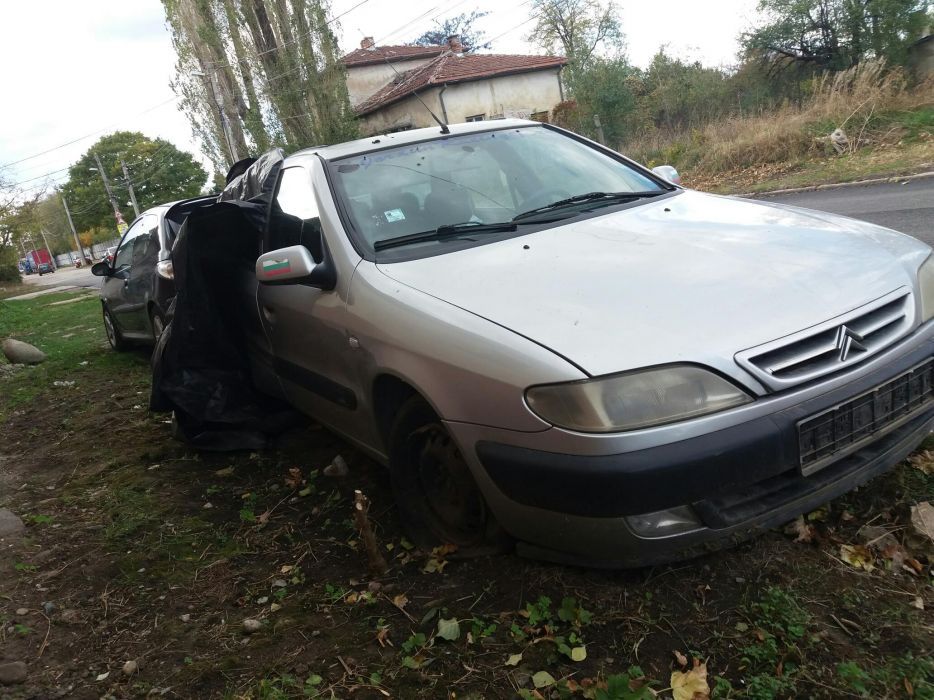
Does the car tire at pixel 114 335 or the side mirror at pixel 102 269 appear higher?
the side mirror at pixel 102 269

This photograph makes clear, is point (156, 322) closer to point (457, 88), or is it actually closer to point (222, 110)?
point (222, 110)

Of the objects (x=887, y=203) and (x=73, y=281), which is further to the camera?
(x=73, y=281)

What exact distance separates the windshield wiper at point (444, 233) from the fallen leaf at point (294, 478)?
1.43m

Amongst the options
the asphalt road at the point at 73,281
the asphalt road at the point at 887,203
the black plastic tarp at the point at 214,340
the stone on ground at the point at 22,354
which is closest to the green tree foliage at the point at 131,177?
the asphalt road at the point at 73,281

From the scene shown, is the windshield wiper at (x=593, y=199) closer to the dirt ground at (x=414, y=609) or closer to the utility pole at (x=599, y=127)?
the dirt ground at (x=414, y=609)

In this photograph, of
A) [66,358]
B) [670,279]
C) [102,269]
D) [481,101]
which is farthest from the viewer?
[481,101]

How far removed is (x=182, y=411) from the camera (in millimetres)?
4438

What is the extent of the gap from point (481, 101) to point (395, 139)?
3148cm

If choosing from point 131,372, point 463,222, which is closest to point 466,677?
point 463,222

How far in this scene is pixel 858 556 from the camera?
7.98 ft

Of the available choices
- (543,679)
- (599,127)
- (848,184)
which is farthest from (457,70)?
(543,679)

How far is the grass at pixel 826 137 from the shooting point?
12.8 m

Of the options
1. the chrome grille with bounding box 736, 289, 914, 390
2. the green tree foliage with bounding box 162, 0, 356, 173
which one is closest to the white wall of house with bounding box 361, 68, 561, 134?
the green tree foliage with bounding box 162, 0, 356, 173

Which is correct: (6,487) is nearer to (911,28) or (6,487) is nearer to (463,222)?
(463,222)
